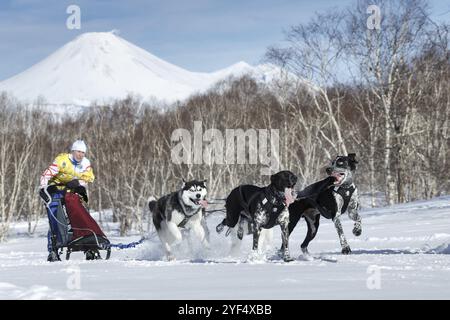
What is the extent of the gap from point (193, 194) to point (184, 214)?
0.26 meters

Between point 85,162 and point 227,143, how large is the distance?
23400 mm

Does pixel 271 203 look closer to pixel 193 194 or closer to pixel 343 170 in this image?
pixel 343 170

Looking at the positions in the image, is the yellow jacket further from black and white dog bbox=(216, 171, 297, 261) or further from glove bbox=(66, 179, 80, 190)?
black and white dog bbox=(216, 171, 297, 261)

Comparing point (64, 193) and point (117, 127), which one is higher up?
point (117, 127)

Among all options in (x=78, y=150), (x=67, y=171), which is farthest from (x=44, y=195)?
(x=78, y=150)

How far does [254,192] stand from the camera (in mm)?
6836

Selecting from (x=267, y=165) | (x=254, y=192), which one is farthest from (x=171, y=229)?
(x=267, y=165)

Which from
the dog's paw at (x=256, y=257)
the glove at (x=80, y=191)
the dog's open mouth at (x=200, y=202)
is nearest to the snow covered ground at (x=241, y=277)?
the dog's paw at (x=256, y=257)

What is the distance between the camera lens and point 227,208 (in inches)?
290

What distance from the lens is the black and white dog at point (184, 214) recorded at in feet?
24.1

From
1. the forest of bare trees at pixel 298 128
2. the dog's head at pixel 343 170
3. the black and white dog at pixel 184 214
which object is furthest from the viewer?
the forest of bare trees at pixel 298 128

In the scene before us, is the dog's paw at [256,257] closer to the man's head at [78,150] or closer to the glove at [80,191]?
the glove at [80,191]
